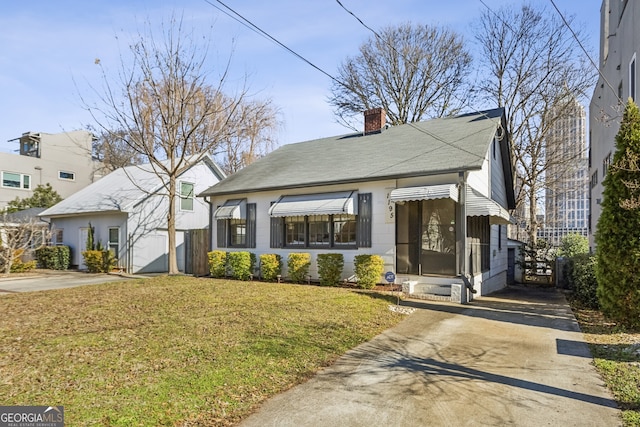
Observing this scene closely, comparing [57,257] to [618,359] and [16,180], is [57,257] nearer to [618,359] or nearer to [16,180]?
[16,180]

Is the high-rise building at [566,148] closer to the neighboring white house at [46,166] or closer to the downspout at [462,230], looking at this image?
the downspout at [462,230]

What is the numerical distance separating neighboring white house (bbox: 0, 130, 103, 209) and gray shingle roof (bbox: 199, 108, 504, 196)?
22.9 meters

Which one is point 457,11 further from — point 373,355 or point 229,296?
point 229,296

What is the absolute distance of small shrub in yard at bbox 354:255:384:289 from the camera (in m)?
11.5

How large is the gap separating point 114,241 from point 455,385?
742 inches

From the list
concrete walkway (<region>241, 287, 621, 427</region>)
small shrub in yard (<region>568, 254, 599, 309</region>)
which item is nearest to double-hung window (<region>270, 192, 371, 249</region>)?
concrete walkway (<region>241, 287, 621, 427</region>)

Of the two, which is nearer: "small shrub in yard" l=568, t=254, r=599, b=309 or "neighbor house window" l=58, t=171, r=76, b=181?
"small shrub in yard" l=568, t=254, r=599, b=309

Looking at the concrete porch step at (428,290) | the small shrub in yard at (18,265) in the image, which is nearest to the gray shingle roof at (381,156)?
the concrete porch step at (428,290)

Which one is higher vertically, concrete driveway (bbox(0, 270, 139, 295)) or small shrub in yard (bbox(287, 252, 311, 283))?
small shrub in yard (bbox(287, 252, 311, 283))

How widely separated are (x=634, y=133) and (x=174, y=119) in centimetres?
1572

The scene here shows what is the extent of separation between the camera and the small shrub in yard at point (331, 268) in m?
12.4

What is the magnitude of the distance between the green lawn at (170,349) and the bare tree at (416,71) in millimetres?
17492

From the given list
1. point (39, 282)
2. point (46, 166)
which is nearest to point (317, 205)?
point (39, 282)

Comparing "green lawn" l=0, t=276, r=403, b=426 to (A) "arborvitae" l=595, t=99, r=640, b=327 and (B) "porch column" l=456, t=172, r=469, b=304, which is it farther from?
(A) "arborvitae" l=595, t=99, r=640, b=327
